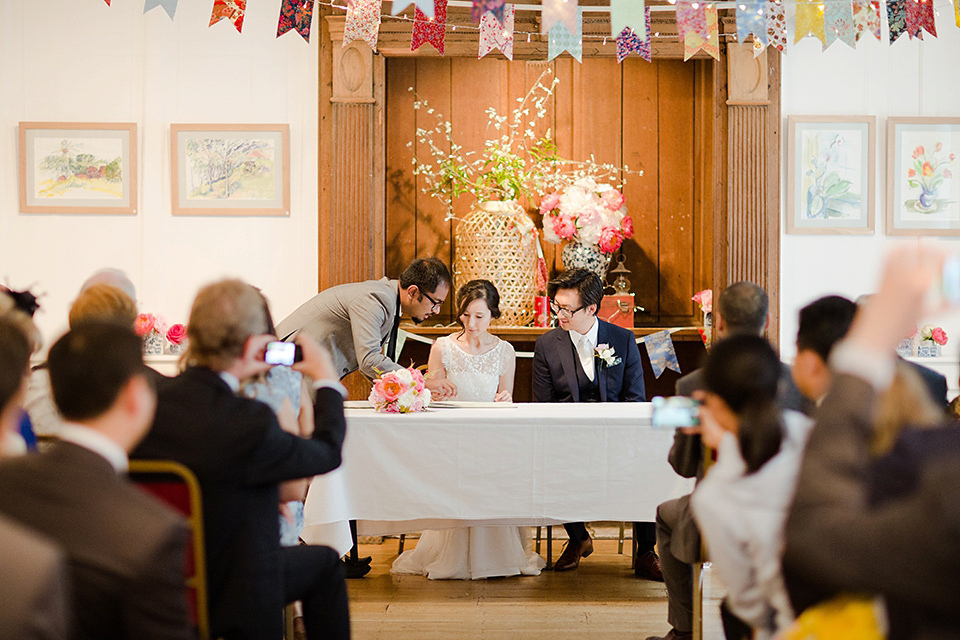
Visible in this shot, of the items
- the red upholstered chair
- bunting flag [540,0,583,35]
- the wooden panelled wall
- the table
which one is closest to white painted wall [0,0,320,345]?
the wooden panelled wall

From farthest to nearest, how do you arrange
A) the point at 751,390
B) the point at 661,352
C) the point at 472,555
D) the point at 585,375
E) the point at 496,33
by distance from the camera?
1. the point at 661,352
2. the point at 496,33
3. the point at 585,375
4. the point at 472,555
5. the point at 751,390

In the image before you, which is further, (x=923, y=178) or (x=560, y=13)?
(x=923, y=178)

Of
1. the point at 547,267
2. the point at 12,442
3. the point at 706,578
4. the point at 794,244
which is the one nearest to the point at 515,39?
the point at 547,267

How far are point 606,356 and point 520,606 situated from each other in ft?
4.04

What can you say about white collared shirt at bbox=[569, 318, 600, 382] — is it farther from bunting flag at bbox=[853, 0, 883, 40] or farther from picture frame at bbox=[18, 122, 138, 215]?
picture frame at bbox=[18, 122, 138, 215]

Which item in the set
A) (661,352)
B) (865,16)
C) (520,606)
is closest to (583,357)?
(661,352)

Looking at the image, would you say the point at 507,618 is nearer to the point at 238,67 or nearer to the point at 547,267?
the point at 547,267

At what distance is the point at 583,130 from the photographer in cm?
542

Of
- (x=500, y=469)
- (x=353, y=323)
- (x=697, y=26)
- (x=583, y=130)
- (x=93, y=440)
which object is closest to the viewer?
(x=93, y=440)

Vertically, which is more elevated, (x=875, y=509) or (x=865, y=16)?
(x=865, y=16)

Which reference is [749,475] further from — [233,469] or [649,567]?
[649,567]

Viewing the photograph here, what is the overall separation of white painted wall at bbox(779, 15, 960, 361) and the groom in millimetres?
1332

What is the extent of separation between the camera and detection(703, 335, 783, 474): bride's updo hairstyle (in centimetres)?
164

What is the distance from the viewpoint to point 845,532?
1135mm
